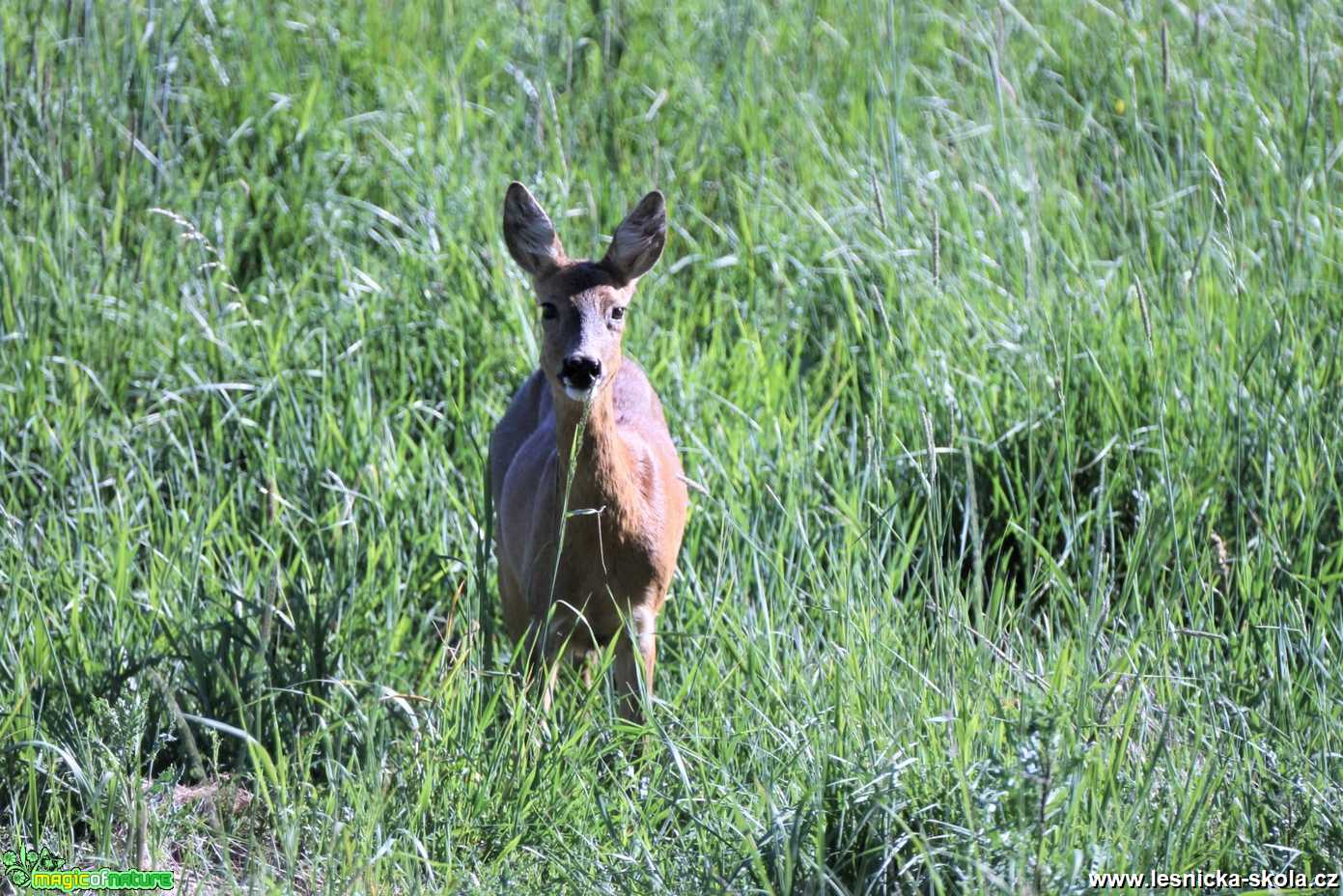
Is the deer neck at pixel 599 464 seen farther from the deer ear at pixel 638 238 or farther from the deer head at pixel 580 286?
the deer ear at pixel 638 238

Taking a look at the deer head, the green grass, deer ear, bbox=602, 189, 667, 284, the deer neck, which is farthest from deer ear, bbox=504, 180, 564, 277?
the green grass

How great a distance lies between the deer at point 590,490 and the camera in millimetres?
3809

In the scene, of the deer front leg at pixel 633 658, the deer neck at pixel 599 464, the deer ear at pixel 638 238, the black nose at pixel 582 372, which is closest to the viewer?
the black nose at pixel 582 372

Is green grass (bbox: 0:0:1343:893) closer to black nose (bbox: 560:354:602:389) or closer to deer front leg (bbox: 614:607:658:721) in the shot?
deer front leg (bbox: 614:607:658:721)

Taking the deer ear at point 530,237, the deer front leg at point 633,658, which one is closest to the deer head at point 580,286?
the deer ear at point 530,237

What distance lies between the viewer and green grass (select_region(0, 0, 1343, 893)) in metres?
3.07

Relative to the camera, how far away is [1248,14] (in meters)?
6.21

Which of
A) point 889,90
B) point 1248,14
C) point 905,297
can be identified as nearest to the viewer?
point 905,297

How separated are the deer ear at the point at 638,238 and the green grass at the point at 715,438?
608mm

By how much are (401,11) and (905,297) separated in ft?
8.89

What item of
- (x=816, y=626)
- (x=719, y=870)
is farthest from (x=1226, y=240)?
(x=719, y=870)

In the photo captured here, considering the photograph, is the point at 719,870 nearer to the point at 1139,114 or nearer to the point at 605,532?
the point at 605,532

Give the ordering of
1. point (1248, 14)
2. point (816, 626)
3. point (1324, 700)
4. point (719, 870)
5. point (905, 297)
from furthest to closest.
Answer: point (1248, 14), point (905, 297), point (816, 626), point (1324, 700), point (719, 870)

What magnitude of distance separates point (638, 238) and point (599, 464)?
64cm
